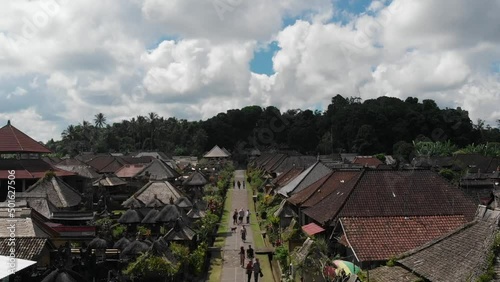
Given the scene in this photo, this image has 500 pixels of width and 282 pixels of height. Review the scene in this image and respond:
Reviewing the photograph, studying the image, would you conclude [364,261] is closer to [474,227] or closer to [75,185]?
[474,227]

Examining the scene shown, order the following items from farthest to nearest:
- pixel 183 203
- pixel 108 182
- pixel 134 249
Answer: pixel 108 182 → pixel 183 203 → pixel 134 249

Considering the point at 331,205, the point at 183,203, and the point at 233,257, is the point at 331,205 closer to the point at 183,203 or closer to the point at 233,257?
the point at 233,257

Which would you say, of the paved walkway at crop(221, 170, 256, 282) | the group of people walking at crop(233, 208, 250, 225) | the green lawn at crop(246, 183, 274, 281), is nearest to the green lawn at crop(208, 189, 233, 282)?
the paved walkway at crop(221, 170, 256, 282)

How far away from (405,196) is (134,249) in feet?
43.2

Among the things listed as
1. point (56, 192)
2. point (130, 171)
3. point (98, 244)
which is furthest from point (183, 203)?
point (130, 171)

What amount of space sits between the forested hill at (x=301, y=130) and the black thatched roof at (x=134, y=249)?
3261 inches

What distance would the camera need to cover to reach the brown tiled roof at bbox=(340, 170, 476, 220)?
23266mm

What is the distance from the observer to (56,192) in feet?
117

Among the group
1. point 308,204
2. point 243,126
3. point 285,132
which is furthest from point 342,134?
point 308,204

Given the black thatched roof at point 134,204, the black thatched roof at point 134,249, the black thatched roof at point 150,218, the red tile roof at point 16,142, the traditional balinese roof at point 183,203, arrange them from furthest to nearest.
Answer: the red tile roof at point 16,142, the black thatched roof at point 134,204, the traditional balinese roof at point 183,203, the black thatched roof at point 150,218, the black thatched roof at point 134,249

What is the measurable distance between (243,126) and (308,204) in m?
106

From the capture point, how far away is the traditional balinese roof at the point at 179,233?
2531 centimetres

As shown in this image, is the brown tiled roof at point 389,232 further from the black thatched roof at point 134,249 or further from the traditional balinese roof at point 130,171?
the traditional balinese roof at point 130,171

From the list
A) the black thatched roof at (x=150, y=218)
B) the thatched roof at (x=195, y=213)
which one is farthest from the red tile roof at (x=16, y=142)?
the thatched roof at (x=195, y=213)
